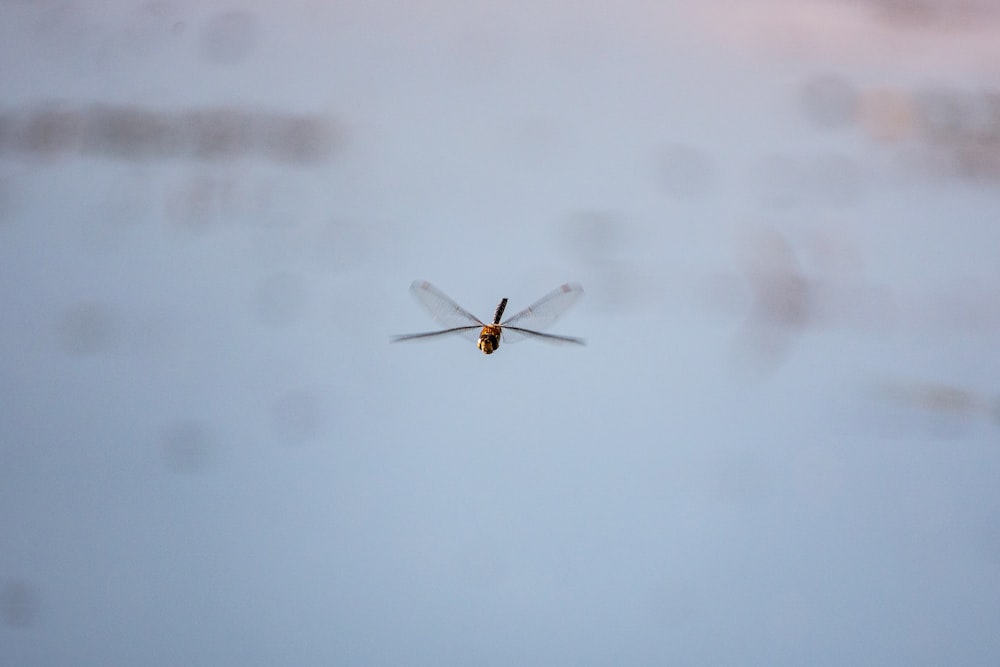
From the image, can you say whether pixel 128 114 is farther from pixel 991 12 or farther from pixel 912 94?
pixel 991 12

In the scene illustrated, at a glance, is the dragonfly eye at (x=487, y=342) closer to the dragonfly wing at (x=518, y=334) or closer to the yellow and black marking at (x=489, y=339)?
the yellow and black marking at (x=489, y=339)

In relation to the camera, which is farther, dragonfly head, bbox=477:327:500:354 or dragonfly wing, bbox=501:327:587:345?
dragonfly wing, bbox=501:327:587:345

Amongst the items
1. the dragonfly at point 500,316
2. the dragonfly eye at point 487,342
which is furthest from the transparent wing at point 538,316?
the dragonfly eye at point 487,342

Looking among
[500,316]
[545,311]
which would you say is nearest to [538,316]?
[545,311]

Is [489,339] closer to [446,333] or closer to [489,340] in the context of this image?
[489,340]

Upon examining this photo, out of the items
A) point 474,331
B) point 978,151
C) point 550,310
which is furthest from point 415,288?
point 978,151

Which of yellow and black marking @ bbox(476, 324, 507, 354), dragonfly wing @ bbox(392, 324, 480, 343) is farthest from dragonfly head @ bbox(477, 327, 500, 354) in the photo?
dragonfly wing @ bbox(392, 324, 480, 343)

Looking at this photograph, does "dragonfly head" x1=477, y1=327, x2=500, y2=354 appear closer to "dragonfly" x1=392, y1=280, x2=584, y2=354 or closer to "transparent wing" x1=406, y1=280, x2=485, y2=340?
"dragonfly" x1=392, y1=280, x2=584, y2=354
